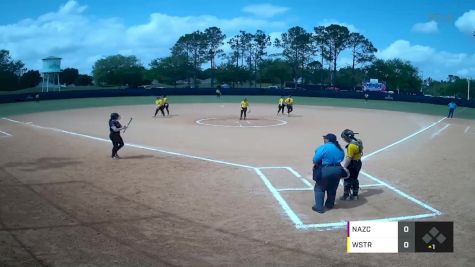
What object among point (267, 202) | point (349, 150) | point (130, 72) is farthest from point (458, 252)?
point (130, 72)

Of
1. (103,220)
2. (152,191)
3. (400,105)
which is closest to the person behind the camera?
(103,220)

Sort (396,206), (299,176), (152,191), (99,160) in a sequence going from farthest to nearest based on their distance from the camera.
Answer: (99,160) < (299,176) < (152,191) < (396,206)

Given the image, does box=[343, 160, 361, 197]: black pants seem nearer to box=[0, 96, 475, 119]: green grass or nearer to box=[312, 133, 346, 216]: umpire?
box=[312, 133, 346, 216]: umpire

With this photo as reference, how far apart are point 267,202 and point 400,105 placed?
45370 millimetres

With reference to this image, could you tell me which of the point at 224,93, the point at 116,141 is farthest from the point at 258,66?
the point at 116,141

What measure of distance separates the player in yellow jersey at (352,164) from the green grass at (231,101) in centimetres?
3394

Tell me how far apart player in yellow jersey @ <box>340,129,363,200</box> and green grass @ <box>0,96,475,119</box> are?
33.9 metres

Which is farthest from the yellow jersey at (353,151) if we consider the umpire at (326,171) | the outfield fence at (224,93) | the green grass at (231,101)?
the outfield fence at (224,93)

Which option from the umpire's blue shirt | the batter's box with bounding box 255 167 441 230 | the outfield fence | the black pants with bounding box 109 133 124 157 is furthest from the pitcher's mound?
the outfield fence

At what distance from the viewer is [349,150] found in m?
9.80

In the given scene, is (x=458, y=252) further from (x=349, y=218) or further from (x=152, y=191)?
(x=152, y=191)

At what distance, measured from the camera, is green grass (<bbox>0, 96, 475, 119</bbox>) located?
136 ft

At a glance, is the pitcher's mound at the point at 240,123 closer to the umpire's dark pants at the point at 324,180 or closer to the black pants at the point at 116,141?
the black pants at the point at 116,141
